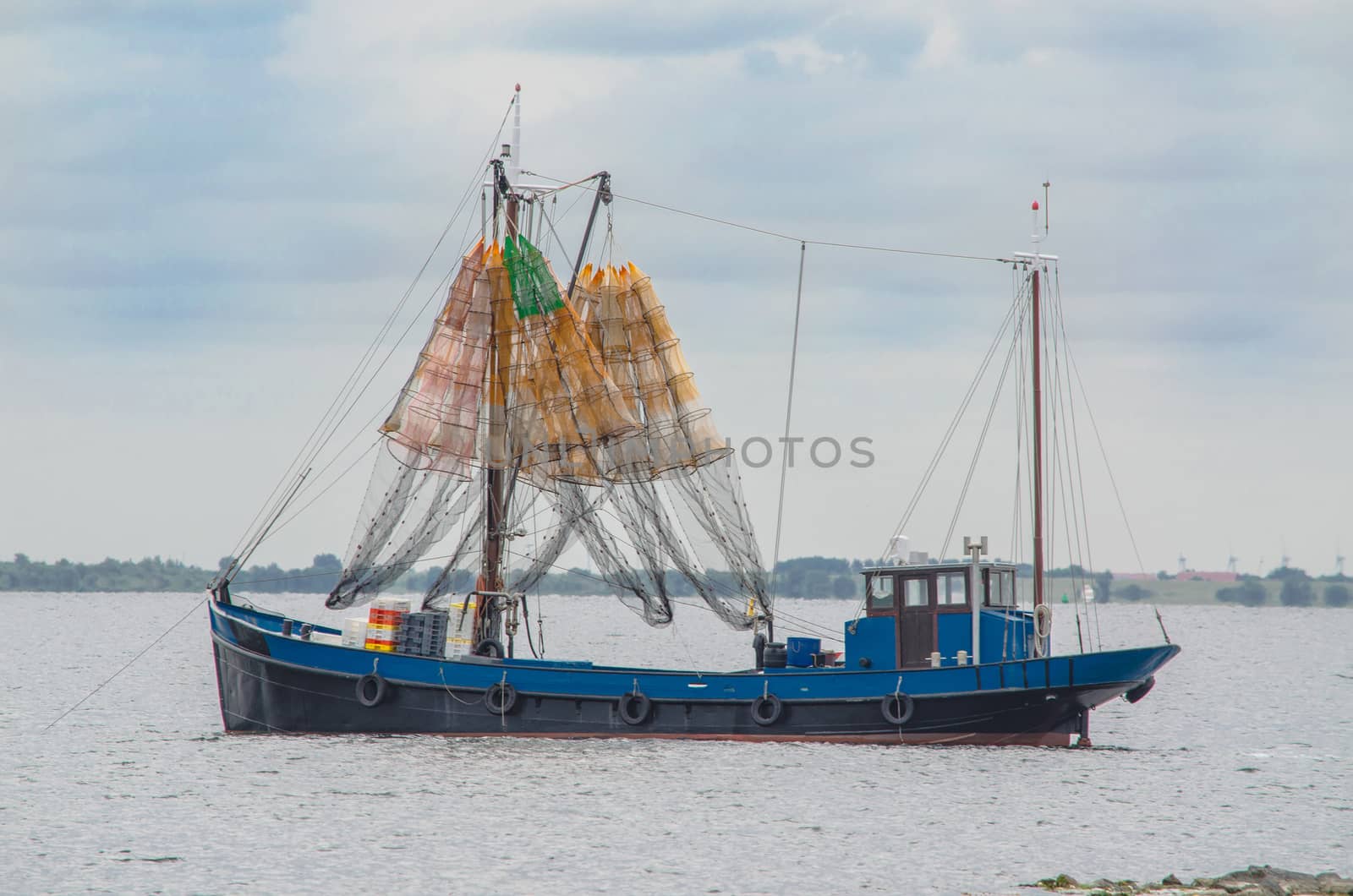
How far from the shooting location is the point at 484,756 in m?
38.7

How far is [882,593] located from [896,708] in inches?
122

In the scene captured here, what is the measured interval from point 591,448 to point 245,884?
2100 cm

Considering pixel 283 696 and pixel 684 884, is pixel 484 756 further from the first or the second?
pixel 684 884

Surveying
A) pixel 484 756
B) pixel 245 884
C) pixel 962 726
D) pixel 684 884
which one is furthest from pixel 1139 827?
pixel 245 884

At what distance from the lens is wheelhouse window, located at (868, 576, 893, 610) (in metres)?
40.3

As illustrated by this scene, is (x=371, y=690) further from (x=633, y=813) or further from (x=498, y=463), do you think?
(x=633, y=813)

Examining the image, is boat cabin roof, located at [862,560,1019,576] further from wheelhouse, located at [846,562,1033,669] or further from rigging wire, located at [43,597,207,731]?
rigging wire, located at [43,597,207,731]

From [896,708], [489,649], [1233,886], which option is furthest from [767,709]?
[1233,886]

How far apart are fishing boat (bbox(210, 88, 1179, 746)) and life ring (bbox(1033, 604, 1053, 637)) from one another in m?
0.08

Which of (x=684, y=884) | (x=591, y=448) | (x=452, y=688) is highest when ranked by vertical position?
(x=591, y=448)

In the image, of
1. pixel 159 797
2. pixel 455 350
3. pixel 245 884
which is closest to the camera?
pixel 245 884

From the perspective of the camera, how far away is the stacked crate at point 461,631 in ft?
138

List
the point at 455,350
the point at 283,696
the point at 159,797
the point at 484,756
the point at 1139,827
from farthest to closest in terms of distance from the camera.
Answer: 1. the point at 455,350
2. the point at 283,696
3. the point at 484,756
4. the point at 159,797
5. the point at 1139,827

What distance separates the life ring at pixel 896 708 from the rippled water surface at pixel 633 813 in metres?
1.32
